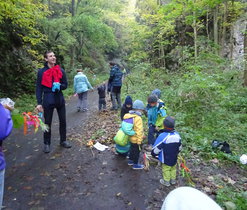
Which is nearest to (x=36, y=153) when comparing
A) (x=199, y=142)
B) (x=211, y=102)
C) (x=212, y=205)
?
(x=199, y=142)

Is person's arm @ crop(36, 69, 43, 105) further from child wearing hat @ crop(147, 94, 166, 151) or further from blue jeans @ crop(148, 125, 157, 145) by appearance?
blue jeans @ crop(148, 125, 157, 145)

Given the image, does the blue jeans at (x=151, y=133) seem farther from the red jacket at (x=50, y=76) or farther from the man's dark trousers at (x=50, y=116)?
the red jacket at (x=50, y=76)

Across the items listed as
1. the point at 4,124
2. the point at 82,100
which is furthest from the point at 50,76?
the point at 82,100

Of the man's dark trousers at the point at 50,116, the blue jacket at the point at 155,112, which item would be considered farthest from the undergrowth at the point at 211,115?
the man's dark trousers at the point at 50,116

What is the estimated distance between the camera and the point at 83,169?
170 inches

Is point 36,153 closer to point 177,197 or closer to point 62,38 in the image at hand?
point 177,197

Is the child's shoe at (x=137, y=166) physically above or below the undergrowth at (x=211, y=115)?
below

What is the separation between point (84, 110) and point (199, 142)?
5.94m

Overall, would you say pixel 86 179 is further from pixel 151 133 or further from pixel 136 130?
pixel 151 133

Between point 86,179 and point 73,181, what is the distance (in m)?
0.26

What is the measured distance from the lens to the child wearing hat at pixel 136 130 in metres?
4.03

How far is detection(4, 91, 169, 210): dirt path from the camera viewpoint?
10.7 ft

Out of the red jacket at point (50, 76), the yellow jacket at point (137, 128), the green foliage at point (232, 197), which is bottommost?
the green foliage at point (232, 197)

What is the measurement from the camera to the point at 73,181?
3.85 metres
